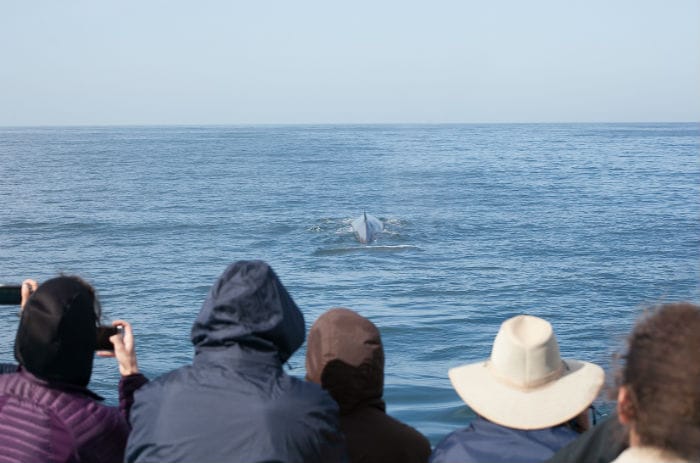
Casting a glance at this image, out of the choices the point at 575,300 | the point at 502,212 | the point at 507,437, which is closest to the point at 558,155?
the point at 502,212

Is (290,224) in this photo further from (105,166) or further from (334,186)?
(105,166)

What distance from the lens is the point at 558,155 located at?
7600cm

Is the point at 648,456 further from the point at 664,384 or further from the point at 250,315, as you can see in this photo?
the point at 250,315

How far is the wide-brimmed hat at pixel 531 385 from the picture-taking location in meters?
3.23

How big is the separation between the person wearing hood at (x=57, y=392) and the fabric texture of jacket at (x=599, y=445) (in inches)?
65.6

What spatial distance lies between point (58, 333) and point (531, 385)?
1.66 m

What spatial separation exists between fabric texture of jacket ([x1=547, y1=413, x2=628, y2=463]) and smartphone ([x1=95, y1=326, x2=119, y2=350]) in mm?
Result: 1912

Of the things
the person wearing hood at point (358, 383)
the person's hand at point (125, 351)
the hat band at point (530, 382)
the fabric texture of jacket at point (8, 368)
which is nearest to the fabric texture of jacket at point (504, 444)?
the hat band at point (530, 382)

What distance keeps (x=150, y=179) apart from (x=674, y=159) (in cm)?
3515

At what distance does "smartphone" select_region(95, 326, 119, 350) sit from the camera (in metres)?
3.92

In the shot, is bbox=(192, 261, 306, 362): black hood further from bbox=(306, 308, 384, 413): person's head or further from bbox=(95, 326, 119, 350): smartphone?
bbox=(95, 326, 119, 350): smartphone

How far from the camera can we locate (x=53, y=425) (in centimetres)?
351

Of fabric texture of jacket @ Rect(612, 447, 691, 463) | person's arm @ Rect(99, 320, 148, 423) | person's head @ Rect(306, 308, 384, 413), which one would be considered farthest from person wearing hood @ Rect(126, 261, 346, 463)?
fabric texture of jacket @ Rect(612, 447, 691, 463)

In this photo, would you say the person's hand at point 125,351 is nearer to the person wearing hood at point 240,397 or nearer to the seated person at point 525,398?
the person wearing hood at point 240,397
